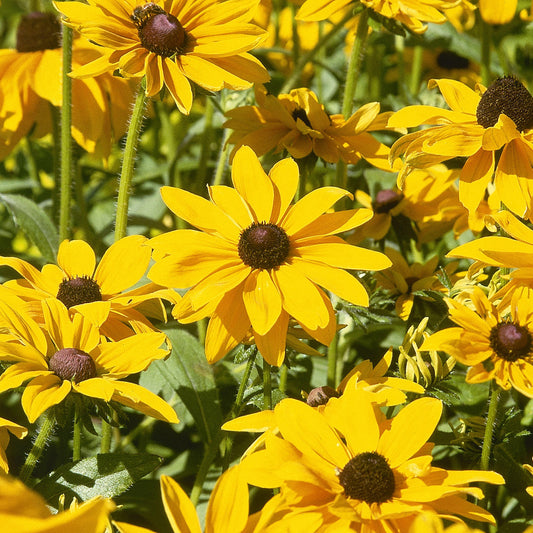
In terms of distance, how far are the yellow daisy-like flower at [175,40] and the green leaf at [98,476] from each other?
1.46 ft

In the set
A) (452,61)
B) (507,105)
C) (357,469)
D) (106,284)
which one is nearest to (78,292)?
(106,284)

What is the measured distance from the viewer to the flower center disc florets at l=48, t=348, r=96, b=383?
3.35ft

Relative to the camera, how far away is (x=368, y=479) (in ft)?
2.94

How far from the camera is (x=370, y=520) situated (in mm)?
866

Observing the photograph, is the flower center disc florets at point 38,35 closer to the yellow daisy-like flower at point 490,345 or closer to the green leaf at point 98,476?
the green leaf at point 98,476

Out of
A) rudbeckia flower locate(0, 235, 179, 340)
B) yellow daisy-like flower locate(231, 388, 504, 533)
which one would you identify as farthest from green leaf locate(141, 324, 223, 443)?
yellow daisy-like flower locate(231, 388, 504, 533)

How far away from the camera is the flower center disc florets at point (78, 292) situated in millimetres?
1205

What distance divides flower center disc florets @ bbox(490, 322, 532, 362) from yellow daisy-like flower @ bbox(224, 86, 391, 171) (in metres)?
0.42

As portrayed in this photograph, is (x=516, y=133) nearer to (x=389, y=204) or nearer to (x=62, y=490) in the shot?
(x=389, y=204)

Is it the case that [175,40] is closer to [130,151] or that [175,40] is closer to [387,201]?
[130,151]

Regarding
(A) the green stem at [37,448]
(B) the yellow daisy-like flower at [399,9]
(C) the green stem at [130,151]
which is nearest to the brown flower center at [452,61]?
(B) the yellow daisy-like flower at [399,9]

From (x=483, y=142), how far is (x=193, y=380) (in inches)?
22.5

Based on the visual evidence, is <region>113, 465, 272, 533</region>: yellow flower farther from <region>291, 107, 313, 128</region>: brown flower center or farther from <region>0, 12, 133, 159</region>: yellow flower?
<region>0, 12, 133, 159</region>: yellow flower

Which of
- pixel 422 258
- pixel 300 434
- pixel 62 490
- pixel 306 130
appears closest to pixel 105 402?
pixel 62 490
